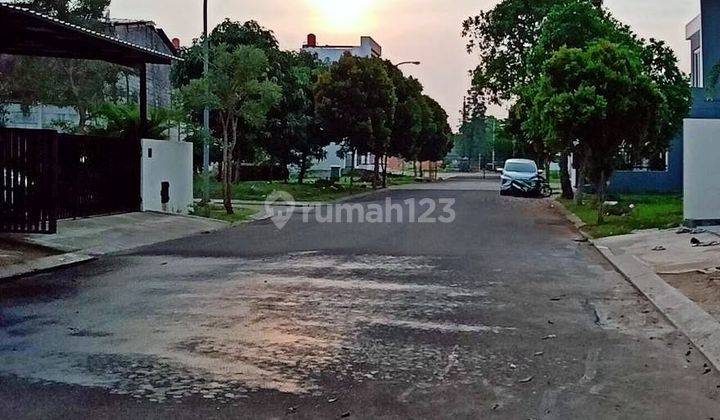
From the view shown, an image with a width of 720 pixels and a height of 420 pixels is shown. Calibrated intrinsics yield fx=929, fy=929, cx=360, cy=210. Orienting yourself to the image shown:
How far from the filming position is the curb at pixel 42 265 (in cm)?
1388

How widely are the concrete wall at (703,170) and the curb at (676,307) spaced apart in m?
4.75

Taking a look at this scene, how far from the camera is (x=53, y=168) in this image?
18125 mm

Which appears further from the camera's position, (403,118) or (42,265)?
(403,118)

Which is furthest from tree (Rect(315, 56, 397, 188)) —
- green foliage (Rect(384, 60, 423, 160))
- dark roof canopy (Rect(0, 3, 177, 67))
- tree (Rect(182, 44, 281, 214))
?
dark roof canopy (Rect(0, 3, 177, 67))

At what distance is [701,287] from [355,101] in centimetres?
3418

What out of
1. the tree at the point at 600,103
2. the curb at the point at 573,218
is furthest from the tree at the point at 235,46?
the tree at the point at 600,103

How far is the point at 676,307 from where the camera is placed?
11070mm

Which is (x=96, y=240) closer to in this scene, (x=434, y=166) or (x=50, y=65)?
(x=50, y=65)

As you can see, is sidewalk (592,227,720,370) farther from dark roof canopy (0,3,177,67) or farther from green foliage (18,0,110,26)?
green foliage (18,0,110,26)

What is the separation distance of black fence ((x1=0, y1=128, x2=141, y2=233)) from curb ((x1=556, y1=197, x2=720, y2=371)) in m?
10.8

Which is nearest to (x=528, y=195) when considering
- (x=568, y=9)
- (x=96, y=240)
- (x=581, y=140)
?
(x=568, y=9)

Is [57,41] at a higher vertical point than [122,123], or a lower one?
higher

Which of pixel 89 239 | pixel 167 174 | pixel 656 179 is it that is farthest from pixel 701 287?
pixel 656 179

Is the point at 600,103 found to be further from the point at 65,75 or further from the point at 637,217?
the point at 65,75
